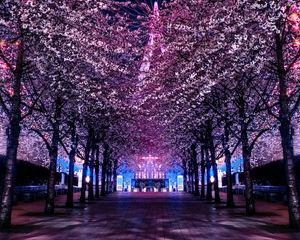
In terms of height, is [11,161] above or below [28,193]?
above

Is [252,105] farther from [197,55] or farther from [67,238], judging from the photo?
[67,238]

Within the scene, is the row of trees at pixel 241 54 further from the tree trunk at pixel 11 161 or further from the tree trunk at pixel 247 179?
the tree trunk at pixel 11 161

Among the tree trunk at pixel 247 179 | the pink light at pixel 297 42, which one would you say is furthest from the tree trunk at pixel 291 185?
the tree trunk at pixel 247 179

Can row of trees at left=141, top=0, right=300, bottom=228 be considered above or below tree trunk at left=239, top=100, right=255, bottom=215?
above

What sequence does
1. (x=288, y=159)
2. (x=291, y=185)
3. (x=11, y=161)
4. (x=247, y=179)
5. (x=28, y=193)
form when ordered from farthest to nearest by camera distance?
(x=28, y=193) < (x=247, y=179) < (x=11, y=161) < (x=288, y=159) < (x=291, y=185)

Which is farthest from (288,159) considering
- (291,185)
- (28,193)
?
(28,193)

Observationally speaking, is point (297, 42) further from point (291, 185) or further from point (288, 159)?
point (291, 185)

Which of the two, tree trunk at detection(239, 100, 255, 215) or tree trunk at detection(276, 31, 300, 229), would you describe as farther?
tree trunk at detection(239, 100, 255, 215)

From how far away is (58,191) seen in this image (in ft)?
187

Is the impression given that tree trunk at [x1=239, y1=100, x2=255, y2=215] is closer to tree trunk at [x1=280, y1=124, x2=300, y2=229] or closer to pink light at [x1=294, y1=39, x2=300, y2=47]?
pink light at [x1=294, y1=39, x2=300, y2=47]

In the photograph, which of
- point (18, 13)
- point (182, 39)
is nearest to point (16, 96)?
point (18, 13)

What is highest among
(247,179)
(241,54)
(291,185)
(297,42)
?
(297,42)

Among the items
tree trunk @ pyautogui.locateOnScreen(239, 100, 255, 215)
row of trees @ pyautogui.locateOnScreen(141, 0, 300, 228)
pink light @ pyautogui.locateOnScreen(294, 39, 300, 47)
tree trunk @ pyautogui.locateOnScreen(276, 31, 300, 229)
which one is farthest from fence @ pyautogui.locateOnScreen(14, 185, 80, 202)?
pink light @ pyautogui.locateOnScreen(294, 39, 300, 47)

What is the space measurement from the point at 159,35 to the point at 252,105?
10386mm
